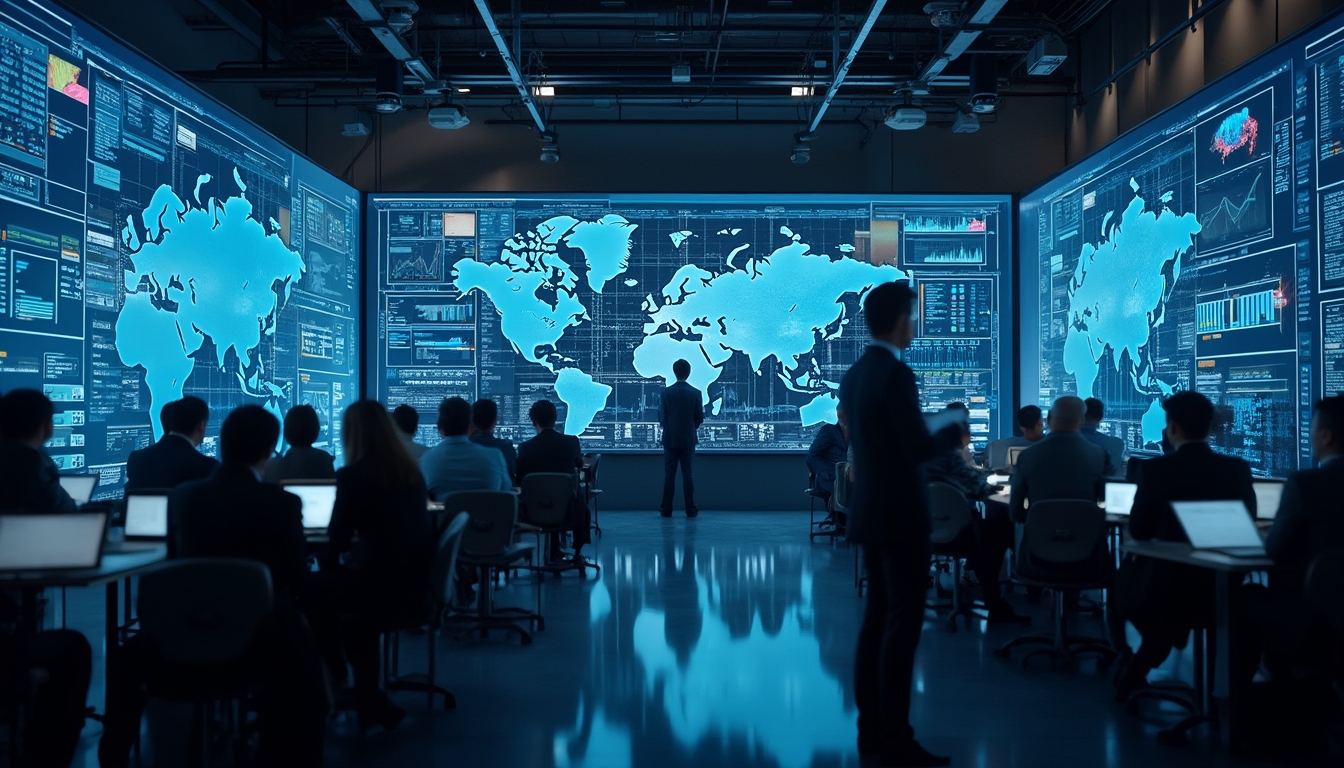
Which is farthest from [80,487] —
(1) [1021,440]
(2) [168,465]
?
(1) [1021,440]

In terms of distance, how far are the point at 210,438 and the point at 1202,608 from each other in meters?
6.88

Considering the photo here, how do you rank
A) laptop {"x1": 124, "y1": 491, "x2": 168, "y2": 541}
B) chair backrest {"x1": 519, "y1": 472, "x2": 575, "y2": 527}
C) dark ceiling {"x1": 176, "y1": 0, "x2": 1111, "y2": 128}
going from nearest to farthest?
laptop {"x1": 124, "y1": 491, "x2": 168, "y2": 541}, chair backrest {"x1": 519, "y1": 472, "x2": 575, "y2": 527}, dark ceiling {"x1": 176, "y1": 0, "x2": 1111, "y2": 128}

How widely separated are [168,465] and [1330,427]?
464 centimetres

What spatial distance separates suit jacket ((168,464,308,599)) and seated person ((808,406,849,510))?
6.34 m

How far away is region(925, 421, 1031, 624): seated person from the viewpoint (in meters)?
5.57

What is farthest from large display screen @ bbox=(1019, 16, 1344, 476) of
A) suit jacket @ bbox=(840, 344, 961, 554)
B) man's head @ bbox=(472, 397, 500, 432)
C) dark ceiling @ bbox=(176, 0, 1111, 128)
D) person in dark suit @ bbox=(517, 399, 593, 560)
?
man's head @ bbox=(472, 397, 500, 432)

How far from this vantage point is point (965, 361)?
37.0 ft

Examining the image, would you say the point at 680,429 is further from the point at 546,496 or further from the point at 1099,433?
the point at 1099,433

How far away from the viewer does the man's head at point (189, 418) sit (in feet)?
15.1

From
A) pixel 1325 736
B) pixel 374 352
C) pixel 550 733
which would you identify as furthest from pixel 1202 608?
pixel 374 352

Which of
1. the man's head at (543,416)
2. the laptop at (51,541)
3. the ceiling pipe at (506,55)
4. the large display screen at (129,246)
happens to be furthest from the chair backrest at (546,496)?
the ceiling pipe at (506,55)

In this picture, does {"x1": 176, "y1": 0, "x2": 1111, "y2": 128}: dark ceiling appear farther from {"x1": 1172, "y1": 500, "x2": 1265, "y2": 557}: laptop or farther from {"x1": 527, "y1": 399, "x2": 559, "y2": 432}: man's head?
{"x1": 1172, "y1": 500, "x2": 1265, "y2": 557}: laptop

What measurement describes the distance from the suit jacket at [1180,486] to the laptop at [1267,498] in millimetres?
766

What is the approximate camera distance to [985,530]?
5895mm
